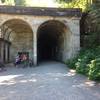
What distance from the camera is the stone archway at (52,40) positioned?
2869cm

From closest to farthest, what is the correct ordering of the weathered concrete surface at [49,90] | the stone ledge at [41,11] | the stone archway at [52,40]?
the weathered concrete surface at [49,90]
the stone ledge at [41,11]
the stone archway at [52,40]

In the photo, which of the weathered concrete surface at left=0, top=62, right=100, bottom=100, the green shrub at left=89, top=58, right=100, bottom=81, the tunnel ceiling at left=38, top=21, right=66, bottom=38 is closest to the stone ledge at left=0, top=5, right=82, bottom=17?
the tunnel ceiling at left=38, top=21, right=66, bottom=38

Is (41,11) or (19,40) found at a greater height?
(41,11)

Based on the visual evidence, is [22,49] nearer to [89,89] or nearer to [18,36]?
[18,36]

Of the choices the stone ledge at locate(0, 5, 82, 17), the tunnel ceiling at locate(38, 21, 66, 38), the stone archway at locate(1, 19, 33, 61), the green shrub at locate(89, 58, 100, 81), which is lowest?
Result: the green shrub at locate(89, 58, 100, 81)

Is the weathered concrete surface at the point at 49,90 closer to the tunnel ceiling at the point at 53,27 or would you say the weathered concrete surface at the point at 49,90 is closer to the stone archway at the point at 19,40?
the tunnel ceiling at the point at 53,27

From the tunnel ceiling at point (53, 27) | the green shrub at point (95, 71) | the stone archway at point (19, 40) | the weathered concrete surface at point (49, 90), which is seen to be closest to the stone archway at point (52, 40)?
the tunnel ceiling at point (53, 27)

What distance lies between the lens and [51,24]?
29.1m

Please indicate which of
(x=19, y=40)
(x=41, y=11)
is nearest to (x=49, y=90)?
(x=41, y=11)

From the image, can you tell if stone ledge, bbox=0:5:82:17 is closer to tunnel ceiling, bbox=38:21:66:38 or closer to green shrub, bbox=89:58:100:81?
tunnel ceiling, bbox=38:21:66:38

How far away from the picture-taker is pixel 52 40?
4053 centimetres

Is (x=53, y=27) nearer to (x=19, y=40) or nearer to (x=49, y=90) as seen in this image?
(x=19, y=40)

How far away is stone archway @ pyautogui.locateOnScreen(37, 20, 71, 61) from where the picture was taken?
2869 centimetres

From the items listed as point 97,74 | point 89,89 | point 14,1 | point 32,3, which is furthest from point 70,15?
point 32,3
